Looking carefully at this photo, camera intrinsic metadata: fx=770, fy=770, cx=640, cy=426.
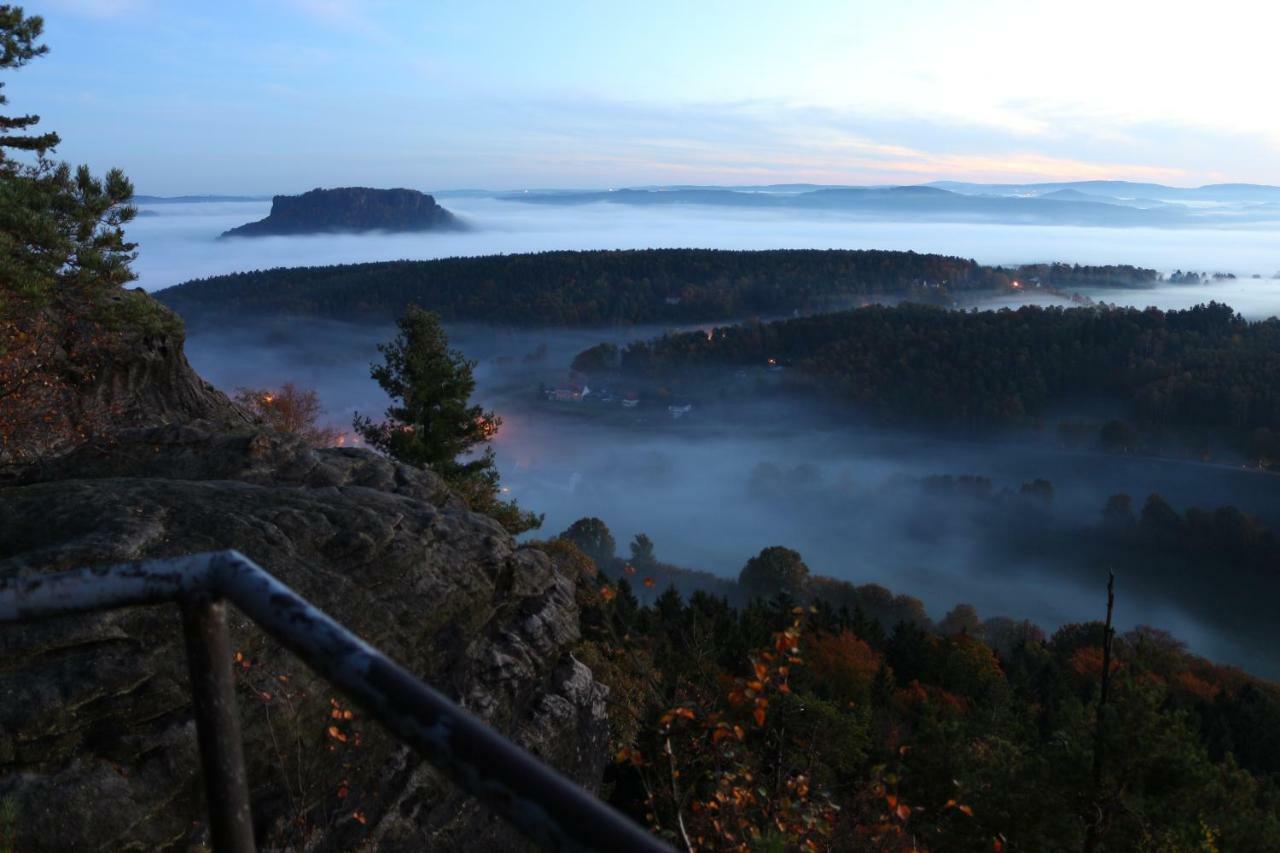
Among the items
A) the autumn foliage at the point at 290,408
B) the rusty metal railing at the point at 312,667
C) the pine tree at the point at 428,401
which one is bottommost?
the autumn foliage at the point at 290,408

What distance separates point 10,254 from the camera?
52.7ft

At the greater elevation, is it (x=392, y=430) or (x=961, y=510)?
(x=392, y=430)

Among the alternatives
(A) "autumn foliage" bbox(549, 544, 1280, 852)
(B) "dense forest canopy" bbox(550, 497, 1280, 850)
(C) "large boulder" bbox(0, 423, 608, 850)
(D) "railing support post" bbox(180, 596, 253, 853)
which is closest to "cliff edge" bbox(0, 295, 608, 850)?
(C) "large boulder" bbox(0, 423, 608, 850)

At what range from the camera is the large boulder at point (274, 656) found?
8.62 m

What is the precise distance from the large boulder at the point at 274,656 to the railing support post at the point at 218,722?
16.7ft

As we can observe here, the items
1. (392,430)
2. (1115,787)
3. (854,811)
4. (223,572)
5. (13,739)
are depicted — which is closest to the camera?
(223,572)

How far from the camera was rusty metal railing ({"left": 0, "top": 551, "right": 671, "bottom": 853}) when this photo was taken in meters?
1.11

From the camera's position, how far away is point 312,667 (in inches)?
55.0

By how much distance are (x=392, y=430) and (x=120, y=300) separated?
697 inches

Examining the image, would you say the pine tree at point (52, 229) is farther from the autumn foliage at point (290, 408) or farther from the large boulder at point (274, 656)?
the autumn foliage at point (290, 408)

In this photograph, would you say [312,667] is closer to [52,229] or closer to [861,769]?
[52,229]

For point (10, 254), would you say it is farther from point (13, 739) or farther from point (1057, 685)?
point (1057, 685)

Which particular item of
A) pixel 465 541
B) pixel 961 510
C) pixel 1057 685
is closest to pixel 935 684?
pixel 1057 685

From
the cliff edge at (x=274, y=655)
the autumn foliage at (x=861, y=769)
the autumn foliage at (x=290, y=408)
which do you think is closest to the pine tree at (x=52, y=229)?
the cliff edge at (x=274, y=655)
